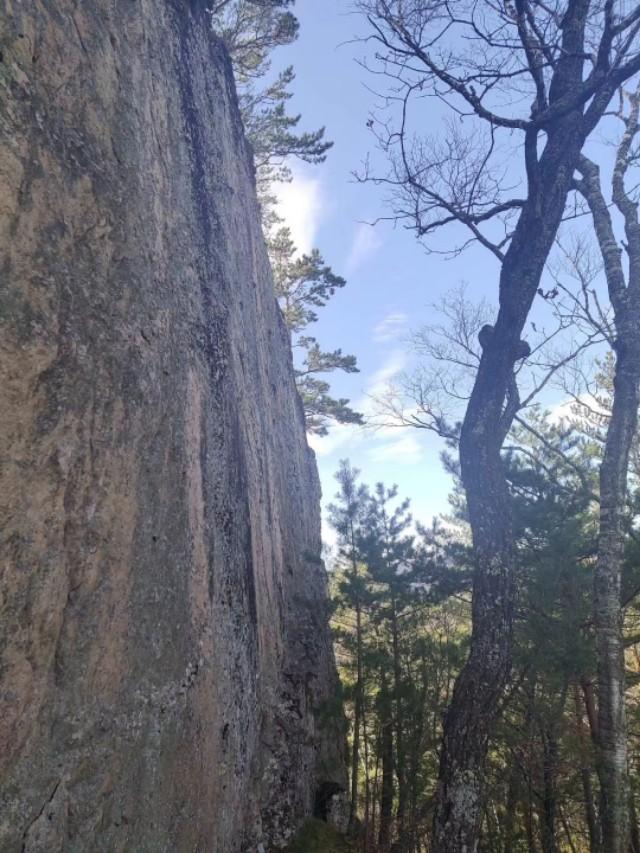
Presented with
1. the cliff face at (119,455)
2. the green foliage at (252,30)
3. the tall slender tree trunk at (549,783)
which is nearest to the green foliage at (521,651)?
the tall slender tree trunk at (549,783)

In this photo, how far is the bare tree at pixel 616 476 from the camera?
4973 mm

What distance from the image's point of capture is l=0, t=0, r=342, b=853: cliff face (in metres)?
2.84

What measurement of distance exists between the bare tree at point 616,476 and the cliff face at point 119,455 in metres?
3.92

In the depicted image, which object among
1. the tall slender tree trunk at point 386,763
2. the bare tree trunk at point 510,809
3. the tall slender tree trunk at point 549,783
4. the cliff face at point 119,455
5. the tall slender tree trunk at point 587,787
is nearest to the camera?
the cliff face at point 119,455

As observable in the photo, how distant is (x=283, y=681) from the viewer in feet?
30.0

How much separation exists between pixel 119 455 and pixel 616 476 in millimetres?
5585

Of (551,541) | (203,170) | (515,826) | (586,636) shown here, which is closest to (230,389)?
(203,170)

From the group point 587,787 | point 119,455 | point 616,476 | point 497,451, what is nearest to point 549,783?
point 587,787

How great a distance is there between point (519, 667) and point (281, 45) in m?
16.8

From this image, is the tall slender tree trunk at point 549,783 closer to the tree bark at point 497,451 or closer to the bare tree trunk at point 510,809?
the bare tree trunk at point 510,809

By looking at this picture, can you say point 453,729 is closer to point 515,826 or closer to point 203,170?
point 203,170

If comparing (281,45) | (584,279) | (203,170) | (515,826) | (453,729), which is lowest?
(515,826)

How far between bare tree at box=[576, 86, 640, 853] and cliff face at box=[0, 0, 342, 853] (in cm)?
392

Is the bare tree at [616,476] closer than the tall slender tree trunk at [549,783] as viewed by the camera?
Yes
